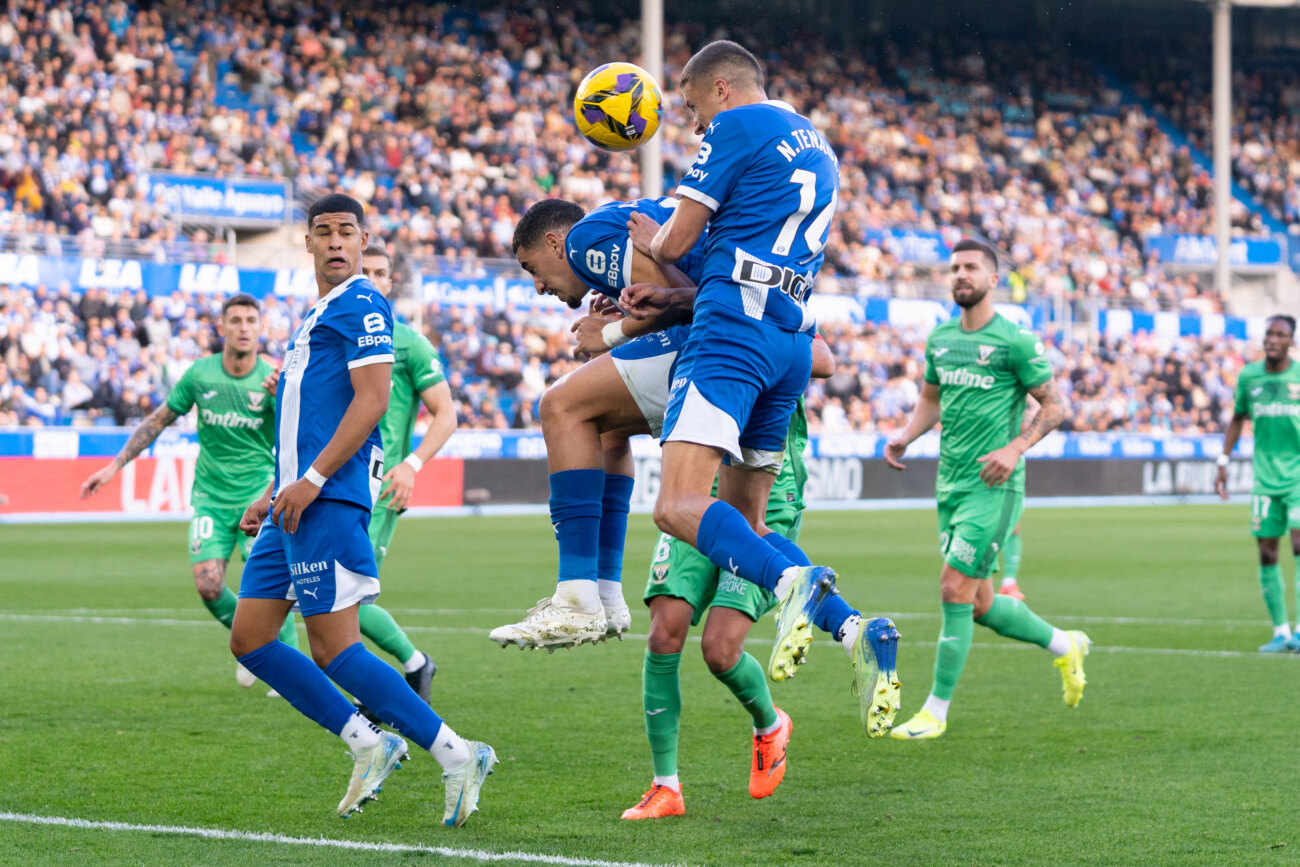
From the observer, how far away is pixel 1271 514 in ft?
39.3

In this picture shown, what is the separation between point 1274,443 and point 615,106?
782 cm

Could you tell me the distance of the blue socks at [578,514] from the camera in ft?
18.5

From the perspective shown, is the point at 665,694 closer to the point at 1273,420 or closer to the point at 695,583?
the point at 695,583

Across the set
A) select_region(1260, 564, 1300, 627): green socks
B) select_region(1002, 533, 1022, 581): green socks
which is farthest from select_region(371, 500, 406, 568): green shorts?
select_region(1002, 533, 1022, 581): green socks

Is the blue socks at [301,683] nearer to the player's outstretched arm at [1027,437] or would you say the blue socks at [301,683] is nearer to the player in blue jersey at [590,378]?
the player in blue jersey at [590,378]

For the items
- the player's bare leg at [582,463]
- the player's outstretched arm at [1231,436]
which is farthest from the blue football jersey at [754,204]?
the player's outstretched arm at [1231,436]

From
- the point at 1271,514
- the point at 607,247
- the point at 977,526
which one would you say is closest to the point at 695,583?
the point at 607,247

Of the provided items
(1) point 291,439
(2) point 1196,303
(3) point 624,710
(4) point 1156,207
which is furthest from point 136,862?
(4) point 1156,207

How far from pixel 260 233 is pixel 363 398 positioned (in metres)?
24.8

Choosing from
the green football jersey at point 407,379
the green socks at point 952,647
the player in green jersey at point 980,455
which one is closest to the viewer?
the green socks at point 952,647

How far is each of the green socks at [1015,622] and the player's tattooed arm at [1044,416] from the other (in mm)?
797

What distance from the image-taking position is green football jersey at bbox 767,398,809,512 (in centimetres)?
648

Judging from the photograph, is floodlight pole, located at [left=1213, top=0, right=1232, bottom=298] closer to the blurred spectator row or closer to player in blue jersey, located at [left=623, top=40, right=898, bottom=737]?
the blurred spectator row

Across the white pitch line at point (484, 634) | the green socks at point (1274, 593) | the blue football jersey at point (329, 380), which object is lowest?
the white pitch line at point (484, 634)
